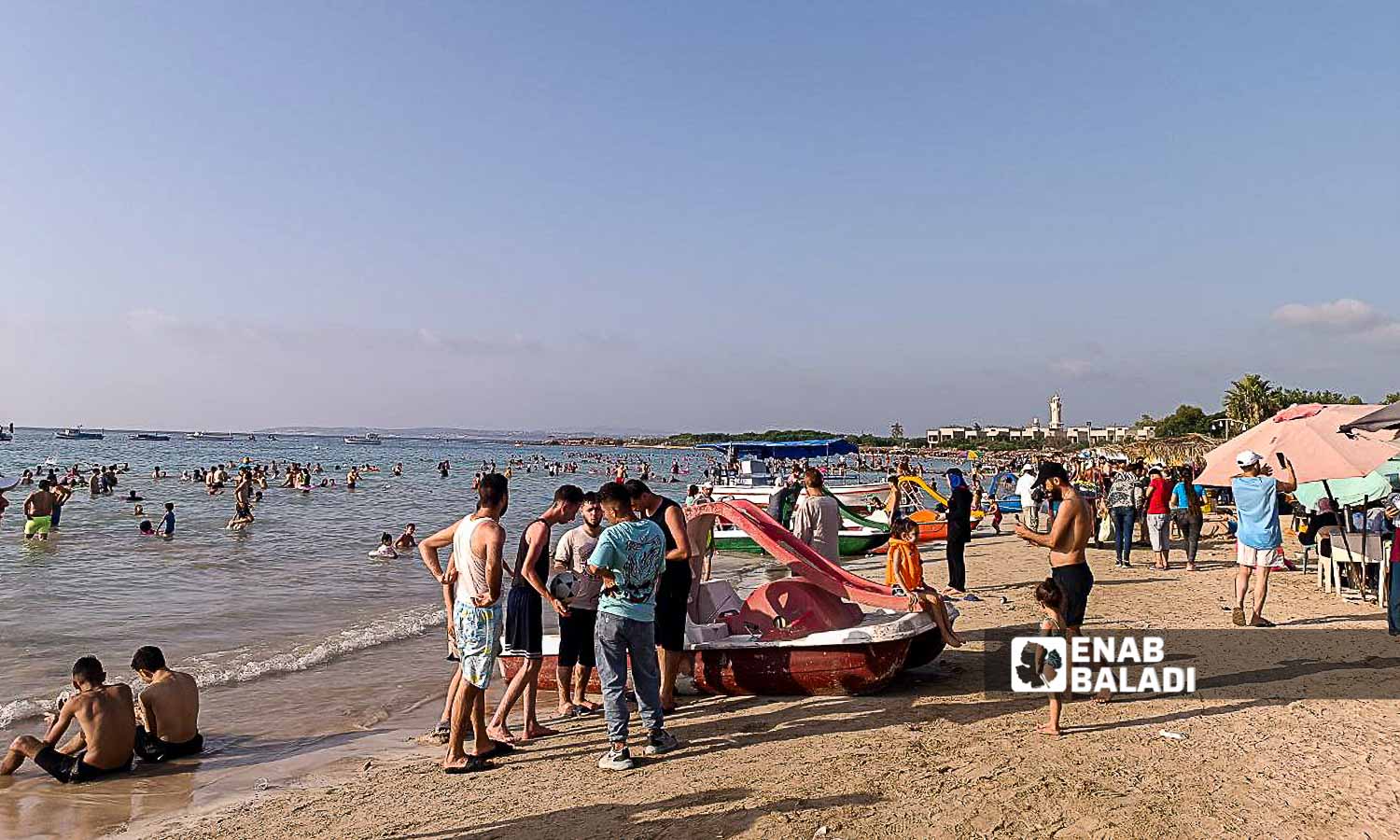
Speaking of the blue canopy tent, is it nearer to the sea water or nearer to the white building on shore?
the sea water

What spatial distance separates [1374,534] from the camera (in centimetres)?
Answer: 1010

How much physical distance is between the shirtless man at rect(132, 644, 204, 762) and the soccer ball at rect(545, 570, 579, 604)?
291cm

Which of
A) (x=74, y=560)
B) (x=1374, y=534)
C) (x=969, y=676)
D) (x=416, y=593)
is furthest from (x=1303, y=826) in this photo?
(x=74, y=560)

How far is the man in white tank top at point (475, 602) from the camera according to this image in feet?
18.2

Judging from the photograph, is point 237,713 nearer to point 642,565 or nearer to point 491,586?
point 491,586

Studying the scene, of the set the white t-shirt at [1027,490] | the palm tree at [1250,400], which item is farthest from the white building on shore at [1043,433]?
the white t-shirt at [1027,490]

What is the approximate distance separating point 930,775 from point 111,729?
543 cm

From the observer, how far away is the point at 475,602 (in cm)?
555

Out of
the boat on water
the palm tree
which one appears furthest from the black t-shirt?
the palm tree

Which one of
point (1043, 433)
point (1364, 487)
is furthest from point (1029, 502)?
point (1043, 433)

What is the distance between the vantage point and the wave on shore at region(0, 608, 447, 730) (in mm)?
8125

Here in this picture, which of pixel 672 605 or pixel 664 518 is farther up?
pixel 664 518

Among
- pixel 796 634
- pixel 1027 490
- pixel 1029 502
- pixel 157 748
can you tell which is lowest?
pixel 157 748

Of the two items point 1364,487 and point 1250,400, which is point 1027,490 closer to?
point 1364,487
